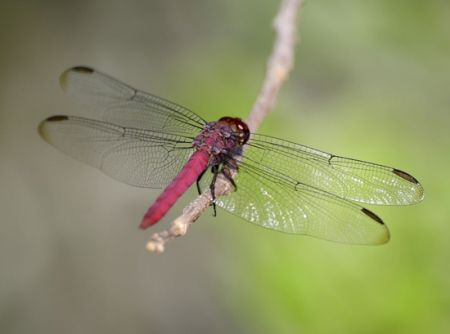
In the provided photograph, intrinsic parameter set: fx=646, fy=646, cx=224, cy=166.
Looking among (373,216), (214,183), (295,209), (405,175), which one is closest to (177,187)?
(214,183)

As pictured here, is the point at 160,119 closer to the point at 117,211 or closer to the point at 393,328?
the point at 393,328

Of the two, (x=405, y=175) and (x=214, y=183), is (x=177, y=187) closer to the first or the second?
(x=214, y=183)

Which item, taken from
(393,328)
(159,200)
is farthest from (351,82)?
(159,200)

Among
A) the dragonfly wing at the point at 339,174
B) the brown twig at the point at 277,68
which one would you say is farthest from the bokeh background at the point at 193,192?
the brown twig at the point at 277,68

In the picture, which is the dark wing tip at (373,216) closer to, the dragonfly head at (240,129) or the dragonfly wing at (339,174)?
the dragonfly wing at (339,174)

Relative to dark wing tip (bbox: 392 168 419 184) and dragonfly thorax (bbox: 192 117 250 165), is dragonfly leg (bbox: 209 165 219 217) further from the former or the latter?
dark wing tip (bbox: 392 168 419 184)

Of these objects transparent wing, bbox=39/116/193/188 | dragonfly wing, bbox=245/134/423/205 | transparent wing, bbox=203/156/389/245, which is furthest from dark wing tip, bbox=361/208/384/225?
transparent wing, bbox=39/116/193/188
